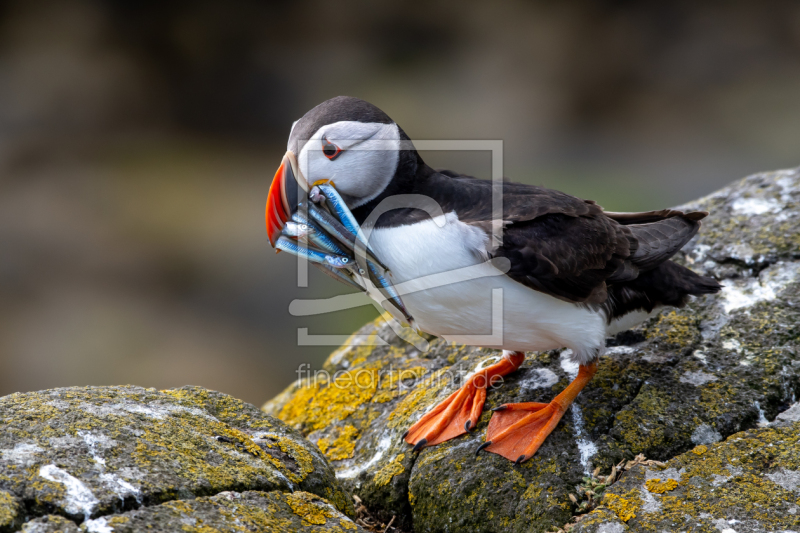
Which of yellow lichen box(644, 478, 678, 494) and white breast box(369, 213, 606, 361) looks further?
white breast box(369, 213, 606, 361)

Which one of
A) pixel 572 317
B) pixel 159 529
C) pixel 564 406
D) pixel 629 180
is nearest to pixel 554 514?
pixel 564 406

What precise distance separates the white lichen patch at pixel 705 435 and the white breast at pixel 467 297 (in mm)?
588

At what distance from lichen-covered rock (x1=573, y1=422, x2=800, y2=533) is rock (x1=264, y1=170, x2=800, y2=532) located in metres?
0.13

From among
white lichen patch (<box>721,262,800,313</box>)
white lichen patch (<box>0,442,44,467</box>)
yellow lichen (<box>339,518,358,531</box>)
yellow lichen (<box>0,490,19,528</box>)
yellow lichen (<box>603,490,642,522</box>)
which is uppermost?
white lichen patch (<box>721,262,800,313</box>)

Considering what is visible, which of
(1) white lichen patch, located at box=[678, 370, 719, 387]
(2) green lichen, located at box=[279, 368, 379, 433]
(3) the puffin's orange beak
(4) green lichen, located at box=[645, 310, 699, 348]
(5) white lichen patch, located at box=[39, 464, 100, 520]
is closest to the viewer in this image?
(5) white lichen patch, located at box=[39, 464, 100, 520]

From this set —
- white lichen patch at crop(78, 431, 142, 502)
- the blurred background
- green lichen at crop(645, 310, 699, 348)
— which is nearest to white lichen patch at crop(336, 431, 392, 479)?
white lichen patch at crop(78, 431, 142, 502)

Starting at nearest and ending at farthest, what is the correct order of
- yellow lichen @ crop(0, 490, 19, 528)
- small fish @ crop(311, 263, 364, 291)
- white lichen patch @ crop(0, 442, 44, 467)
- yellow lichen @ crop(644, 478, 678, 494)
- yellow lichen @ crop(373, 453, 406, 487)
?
1. yellow lichen @ crop(0, 490, 19, 528)
2. white lichen patch @ crop(0, 442, 44, 467)
3. yellow lichen @ crop(644, 478, 678, 494)
4. small fish @ crop(311, 263, 364, 291)
5. yellow lichen @ crop(373, 453, 406, 487)

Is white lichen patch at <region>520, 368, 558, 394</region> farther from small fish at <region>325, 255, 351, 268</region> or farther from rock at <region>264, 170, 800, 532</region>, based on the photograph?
small fish at <region>325, 255, 351, 268</region>

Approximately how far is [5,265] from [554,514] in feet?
30.7

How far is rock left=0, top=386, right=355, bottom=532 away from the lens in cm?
214

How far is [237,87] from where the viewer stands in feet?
40.3

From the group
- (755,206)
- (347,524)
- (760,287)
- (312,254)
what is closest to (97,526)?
(347,524)

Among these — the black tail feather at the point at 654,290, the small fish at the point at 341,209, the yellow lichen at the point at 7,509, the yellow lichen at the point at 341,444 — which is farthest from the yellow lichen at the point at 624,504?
the yellow lichen at the point at 7,509

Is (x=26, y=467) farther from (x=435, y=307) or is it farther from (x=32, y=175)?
(x=32, y=175)
